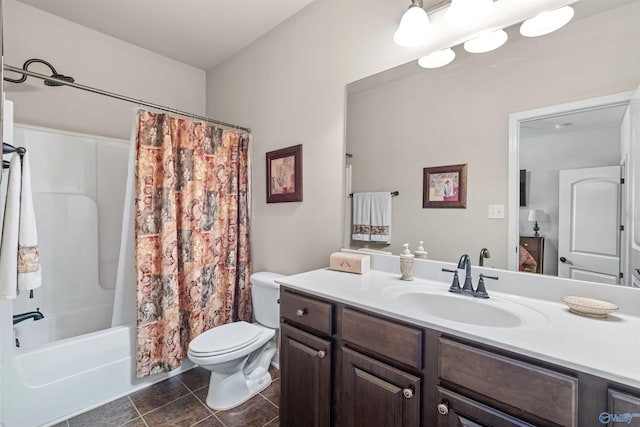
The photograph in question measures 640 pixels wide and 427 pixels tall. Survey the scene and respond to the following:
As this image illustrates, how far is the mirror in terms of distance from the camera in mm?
1077

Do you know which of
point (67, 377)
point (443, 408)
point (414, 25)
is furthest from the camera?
point (67, 377)

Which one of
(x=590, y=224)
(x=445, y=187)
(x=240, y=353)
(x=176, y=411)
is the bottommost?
(x=176, y=411)

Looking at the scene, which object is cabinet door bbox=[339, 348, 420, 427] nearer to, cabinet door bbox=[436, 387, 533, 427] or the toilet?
cabinet door bbox=[436, 387, 533, 427]

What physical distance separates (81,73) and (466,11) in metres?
2.77

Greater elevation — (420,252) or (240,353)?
(420,252)

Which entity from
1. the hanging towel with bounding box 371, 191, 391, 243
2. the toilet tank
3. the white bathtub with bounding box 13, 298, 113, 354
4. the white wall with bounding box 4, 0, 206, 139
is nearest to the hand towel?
the white bathtub with bounding box 13, 298, 113, 354

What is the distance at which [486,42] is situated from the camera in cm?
130

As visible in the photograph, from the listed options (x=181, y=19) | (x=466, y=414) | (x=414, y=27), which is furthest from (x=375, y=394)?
(x=181, y=19)

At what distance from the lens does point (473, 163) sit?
1.36 metres

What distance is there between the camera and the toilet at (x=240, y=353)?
163cm

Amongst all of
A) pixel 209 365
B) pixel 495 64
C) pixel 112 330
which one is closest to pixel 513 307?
pixel 495 64

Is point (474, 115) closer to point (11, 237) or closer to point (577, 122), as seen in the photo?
point (577, 122)

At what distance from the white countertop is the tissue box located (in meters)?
0.04

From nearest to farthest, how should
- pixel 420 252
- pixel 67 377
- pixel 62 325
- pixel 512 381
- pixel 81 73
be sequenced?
pixel 512 381
pixel 420 252
pixel 67 377
pixel 62 325
pixel 81 73
